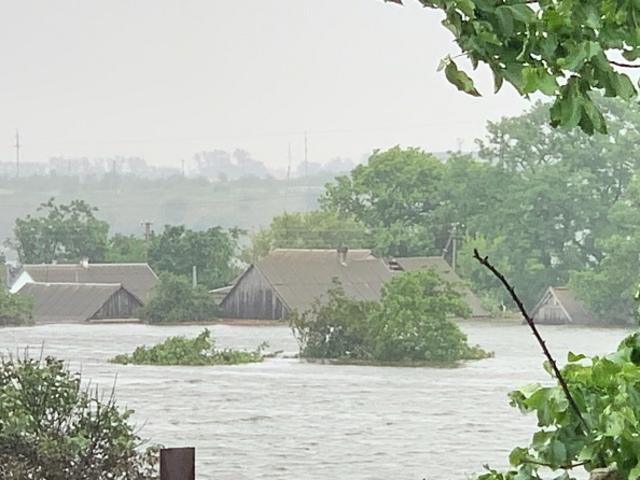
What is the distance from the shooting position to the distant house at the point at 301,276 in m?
3.30

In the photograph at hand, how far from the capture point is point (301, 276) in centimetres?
333

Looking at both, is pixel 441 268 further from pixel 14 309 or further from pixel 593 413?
pixel 593 413

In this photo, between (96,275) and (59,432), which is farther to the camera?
(96,275)

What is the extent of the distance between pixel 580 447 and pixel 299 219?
2374mm

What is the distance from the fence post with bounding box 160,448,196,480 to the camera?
1.55 m

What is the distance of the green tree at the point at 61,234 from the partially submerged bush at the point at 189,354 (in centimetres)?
24

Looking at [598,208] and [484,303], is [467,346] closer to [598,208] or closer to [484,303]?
[484,303]

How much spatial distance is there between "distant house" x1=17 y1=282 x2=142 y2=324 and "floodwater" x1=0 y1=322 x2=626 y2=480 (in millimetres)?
28

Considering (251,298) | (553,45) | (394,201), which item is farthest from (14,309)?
(553,45)

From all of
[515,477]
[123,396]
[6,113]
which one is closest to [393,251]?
[123,396]

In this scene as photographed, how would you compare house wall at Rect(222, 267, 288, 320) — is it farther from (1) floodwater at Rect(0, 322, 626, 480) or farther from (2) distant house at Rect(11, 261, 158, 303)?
(2) distant house at Rect(11, 261, 158, 303)

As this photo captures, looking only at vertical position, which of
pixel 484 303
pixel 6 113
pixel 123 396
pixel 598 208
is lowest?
pixel 123 396

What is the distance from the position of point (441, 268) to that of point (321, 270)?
269mm

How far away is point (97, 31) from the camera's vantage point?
3500mm
